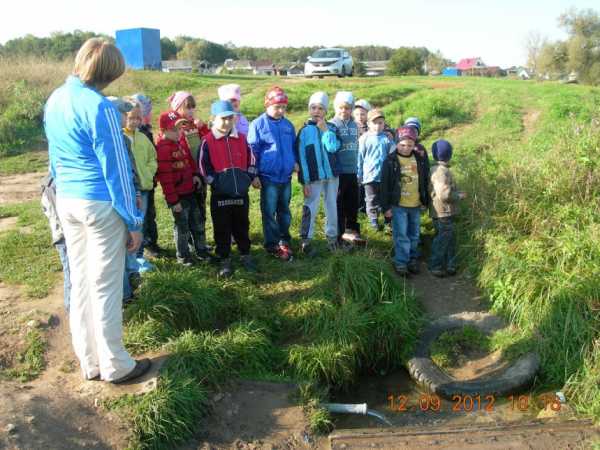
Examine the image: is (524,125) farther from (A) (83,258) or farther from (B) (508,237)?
(A) (83,258)

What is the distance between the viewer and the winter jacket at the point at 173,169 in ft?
17.9

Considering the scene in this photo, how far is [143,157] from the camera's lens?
17.1 ft

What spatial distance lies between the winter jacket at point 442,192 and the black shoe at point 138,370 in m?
3.40

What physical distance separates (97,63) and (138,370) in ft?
7.17

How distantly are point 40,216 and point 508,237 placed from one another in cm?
617

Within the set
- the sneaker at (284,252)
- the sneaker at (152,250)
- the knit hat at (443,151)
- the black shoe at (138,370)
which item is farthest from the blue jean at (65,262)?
the knit hat at (443,151)

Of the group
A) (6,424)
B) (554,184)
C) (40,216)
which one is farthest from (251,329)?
(40,216)

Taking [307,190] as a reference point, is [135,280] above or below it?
below

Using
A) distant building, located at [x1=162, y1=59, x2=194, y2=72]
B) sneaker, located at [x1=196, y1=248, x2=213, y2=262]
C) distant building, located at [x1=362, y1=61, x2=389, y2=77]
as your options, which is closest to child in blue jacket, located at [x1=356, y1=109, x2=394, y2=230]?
sneaker, located at [x1=196, y1=248, x2=213, y2=262]

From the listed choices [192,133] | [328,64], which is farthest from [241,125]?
[328,64]

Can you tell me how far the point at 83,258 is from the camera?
143 inches

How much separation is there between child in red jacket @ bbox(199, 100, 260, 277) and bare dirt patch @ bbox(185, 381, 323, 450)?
5.52 feet

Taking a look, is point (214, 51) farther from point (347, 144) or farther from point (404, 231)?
point (404, 231)

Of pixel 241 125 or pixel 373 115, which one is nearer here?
pixel 241 125
